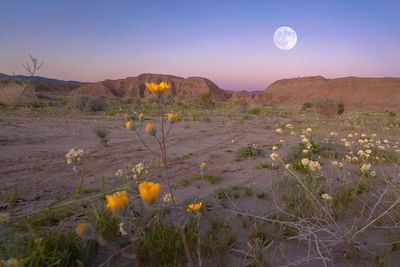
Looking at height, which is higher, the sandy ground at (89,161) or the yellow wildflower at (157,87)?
the yellow wildflower at (157,87)

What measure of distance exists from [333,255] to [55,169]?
365 centimetres

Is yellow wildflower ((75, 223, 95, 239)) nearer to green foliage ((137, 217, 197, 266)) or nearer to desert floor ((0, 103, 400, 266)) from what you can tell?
desert floor ((0, 103, 400, 266))

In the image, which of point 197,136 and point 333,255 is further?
point 197,136

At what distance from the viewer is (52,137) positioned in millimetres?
6988

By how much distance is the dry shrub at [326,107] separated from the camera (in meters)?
19.7

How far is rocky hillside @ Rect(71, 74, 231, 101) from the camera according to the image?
3214 inches

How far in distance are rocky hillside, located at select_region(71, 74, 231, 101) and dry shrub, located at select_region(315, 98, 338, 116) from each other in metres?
51.2

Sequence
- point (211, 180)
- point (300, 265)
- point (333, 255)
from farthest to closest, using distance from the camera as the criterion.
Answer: point (211, 180)
point (333, 255)
point (300, 265)

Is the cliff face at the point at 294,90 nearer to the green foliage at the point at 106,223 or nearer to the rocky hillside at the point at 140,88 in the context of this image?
the rocky hillside at the point at 140,88

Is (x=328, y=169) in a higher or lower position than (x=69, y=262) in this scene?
lower

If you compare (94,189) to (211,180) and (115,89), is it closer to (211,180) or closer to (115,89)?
(211,180)

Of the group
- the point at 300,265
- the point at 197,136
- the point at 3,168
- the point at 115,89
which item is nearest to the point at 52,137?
the point at 3,168

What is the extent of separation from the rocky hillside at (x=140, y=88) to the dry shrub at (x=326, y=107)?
168ft

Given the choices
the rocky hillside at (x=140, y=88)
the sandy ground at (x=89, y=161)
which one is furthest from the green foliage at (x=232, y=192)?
the rocky hillside at (x=140, y=88)
